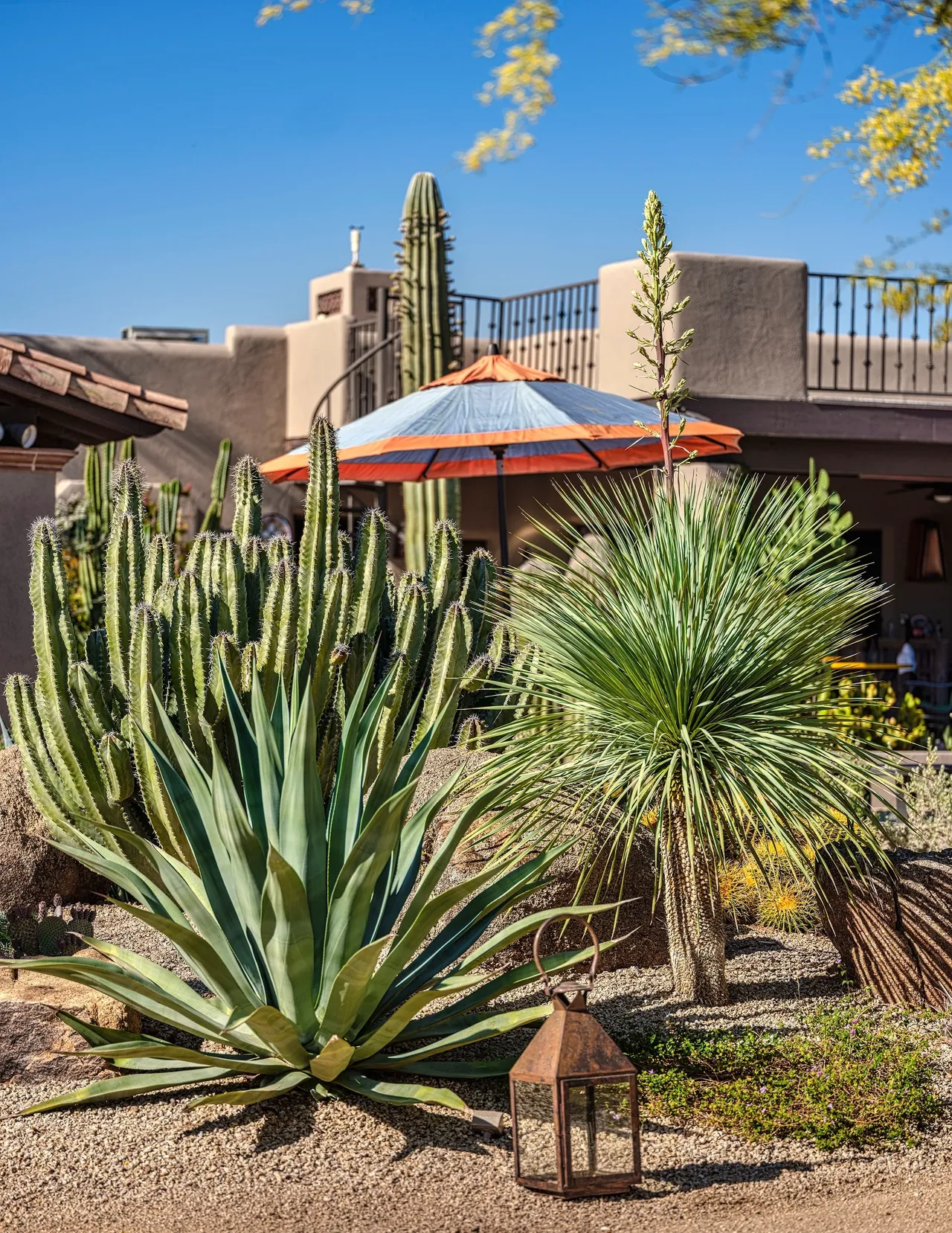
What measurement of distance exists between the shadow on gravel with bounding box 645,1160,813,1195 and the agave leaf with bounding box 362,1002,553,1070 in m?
0.53

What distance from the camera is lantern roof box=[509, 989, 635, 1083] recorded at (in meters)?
3.50

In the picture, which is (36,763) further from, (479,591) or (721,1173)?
(721,1173)

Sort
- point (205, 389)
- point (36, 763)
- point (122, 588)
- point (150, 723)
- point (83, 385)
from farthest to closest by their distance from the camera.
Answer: point (205, 389), point (83, 385), point (122, 588), point (36, 763), point (150, 723)

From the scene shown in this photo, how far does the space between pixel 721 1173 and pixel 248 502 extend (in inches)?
172

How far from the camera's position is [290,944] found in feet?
12.6

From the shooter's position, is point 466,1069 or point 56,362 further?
point 56,362

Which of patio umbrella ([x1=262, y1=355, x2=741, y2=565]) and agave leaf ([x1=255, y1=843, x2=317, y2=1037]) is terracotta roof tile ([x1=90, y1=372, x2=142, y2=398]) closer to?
patio umbrella ([x1=262, y1=355, x2=741, y2=565])

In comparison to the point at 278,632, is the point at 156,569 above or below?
above

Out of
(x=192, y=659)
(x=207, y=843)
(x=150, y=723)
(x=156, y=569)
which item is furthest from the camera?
(x=156, y=569)

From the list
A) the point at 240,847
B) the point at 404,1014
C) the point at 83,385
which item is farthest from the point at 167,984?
the point at 83,385

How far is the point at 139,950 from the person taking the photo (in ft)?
17.4

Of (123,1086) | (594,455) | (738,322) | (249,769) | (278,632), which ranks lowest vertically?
(123,1086)

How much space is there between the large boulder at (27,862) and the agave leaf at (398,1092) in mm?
A: 2608

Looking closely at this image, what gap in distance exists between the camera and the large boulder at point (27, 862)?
6.20 metres
